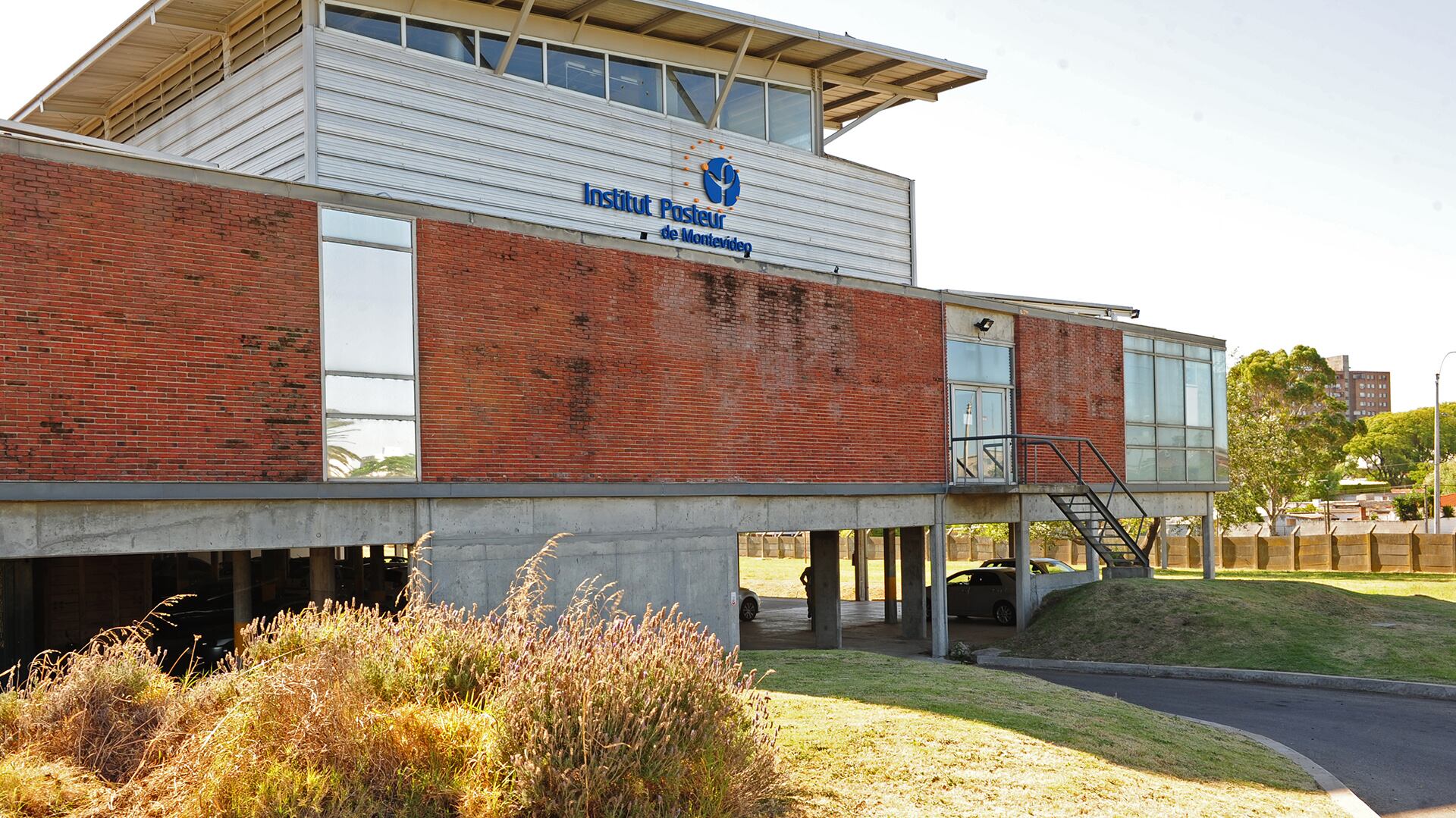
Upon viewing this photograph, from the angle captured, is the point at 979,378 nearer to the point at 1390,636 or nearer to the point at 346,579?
the point at 1390,636

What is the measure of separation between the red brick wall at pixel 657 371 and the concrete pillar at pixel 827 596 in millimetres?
3581

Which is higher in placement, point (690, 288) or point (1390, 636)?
point (690, 288)

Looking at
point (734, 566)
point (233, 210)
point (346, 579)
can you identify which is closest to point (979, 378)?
point (734, 566)

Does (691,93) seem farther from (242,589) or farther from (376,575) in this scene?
(242,589)

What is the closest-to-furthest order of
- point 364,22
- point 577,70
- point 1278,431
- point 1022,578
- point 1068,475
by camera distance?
point 364,22, point 577,70, point 1022,578, point 1068,475, point 1278,431

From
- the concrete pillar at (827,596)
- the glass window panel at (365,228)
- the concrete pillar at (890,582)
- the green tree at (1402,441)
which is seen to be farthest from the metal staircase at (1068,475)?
the green tree at (1402,441)

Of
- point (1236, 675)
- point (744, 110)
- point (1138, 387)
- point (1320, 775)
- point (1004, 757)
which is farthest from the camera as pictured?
point (1138, 387)

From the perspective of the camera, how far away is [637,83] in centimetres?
2133

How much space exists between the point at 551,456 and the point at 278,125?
21.2 ft

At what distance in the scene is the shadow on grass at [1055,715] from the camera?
37.0ft

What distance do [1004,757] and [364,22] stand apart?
1414cm

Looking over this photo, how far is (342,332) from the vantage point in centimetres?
1495

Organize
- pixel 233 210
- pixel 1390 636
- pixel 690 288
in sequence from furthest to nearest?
pixel 1390 636
pixel 690 288
pixel 233 210

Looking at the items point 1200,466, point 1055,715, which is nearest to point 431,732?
point 1055,715
